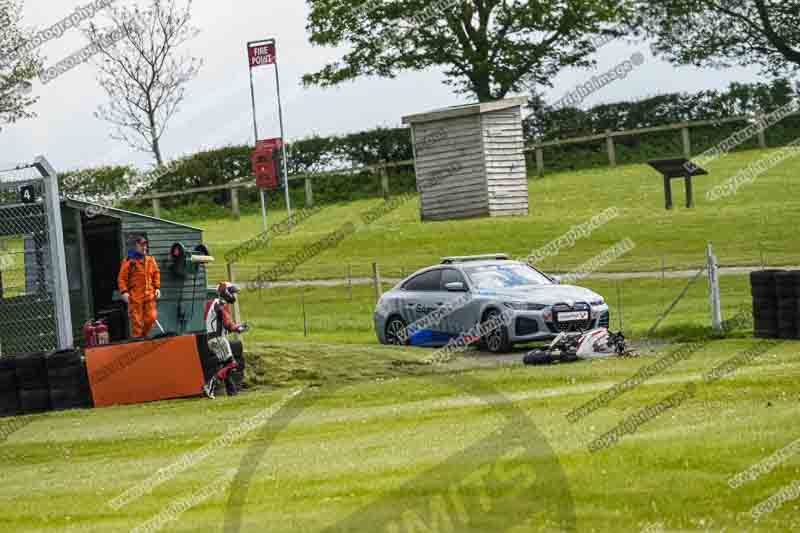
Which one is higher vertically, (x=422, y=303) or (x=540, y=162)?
(x=540, y=162)

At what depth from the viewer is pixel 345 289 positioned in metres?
32.7

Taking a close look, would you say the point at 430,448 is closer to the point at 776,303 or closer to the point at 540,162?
the point at 776,303

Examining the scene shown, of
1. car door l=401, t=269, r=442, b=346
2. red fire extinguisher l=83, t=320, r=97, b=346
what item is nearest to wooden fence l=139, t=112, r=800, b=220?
car door l=401, t=269, r=442, b=346

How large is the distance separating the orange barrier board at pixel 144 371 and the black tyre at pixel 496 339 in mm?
5229

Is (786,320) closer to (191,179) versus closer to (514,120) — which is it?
(514,120)

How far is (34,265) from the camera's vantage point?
62.0ft

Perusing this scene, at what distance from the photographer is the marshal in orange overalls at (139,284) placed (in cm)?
1998

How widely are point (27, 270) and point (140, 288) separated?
170 centimetres

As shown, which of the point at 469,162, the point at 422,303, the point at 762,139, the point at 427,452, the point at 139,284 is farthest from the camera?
the point at 762,139

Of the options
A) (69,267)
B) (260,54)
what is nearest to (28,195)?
(69,267)

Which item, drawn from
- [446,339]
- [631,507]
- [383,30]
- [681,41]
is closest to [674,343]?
[446,339]

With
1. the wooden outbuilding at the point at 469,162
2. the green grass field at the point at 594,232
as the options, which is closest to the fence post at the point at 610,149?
the green grass field at the point at 594,232

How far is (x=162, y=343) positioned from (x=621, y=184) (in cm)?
2974

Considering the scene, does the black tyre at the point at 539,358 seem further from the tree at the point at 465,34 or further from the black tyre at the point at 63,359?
the tree at the point at 465,34
